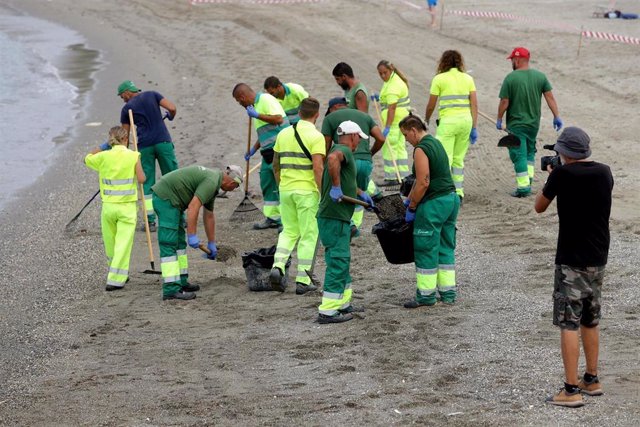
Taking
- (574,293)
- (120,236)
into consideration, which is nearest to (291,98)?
(120,236)

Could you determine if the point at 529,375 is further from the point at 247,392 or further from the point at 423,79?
the point at 423,79

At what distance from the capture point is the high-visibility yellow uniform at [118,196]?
1162cm

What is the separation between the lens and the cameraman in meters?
7.36

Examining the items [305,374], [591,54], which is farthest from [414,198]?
[591,54]

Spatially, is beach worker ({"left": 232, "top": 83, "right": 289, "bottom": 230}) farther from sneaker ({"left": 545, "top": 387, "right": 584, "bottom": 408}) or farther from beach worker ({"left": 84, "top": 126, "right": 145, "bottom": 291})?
sneaker ({"left": 545, "top": 387, "right": 584, "bottom": 408})

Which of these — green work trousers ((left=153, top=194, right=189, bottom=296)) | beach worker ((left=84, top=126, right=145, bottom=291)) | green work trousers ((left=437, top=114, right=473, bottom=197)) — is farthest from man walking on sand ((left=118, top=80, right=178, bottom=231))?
green work trousers ((left=437, top=114, right=473, bottom=197))

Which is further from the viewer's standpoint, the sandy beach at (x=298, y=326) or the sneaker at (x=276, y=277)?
the sneaker at (x=276, y=277)

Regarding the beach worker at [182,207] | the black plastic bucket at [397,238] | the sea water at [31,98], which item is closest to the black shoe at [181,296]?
the beach worker at [182,207]

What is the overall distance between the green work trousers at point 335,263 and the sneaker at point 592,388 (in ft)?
9.12

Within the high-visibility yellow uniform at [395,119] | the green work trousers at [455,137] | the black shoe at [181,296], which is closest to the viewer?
the black shoe at [181,296]

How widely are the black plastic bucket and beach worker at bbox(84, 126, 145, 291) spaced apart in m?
3.00

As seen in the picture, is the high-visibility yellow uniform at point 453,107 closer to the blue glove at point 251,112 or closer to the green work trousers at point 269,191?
the green work trousers at point 269,191

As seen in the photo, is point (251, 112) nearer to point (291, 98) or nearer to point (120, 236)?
point (291, 98)

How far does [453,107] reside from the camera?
547 inches
